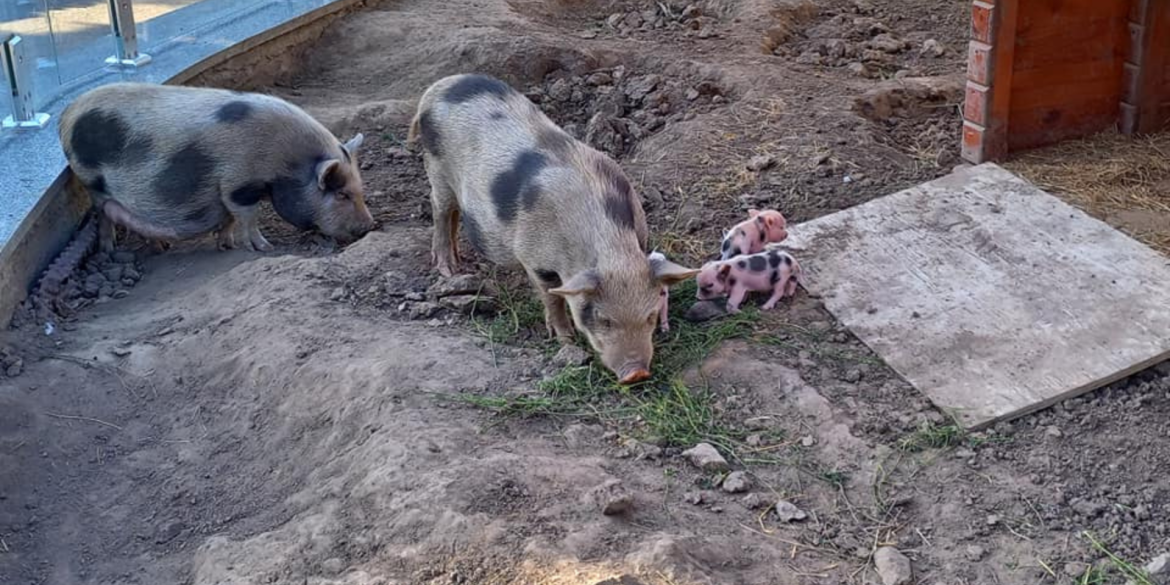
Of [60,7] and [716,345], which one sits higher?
[60,7]

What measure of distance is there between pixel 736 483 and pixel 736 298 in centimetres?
122

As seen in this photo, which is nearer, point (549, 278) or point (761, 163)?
point (549, 278)

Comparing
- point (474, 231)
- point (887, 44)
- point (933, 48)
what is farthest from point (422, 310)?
point (933, 48)

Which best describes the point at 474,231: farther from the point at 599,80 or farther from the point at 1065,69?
the point at 1065,69

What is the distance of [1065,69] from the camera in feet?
21.4

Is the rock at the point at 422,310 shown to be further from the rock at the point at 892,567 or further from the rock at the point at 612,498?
the rock at the point at 892,567

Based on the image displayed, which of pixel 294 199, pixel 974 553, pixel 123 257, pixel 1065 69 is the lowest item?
pixel 123 257

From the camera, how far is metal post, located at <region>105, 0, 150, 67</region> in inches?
295

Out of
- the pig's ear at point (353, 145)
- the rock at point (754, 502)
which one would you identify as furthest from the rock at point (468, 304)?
the rock at point (754, 502)

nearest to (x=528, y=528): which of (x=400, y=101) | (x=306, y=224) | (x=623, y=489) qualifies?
(x=623, y=489)

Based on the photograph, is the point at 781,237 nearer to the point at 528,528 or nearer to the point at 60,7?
the point at 528,528

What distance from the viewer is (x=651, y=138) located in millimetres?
7074

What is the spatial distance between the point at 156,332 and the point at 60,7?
242 centimetres

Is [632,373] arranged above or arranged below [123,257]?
above
